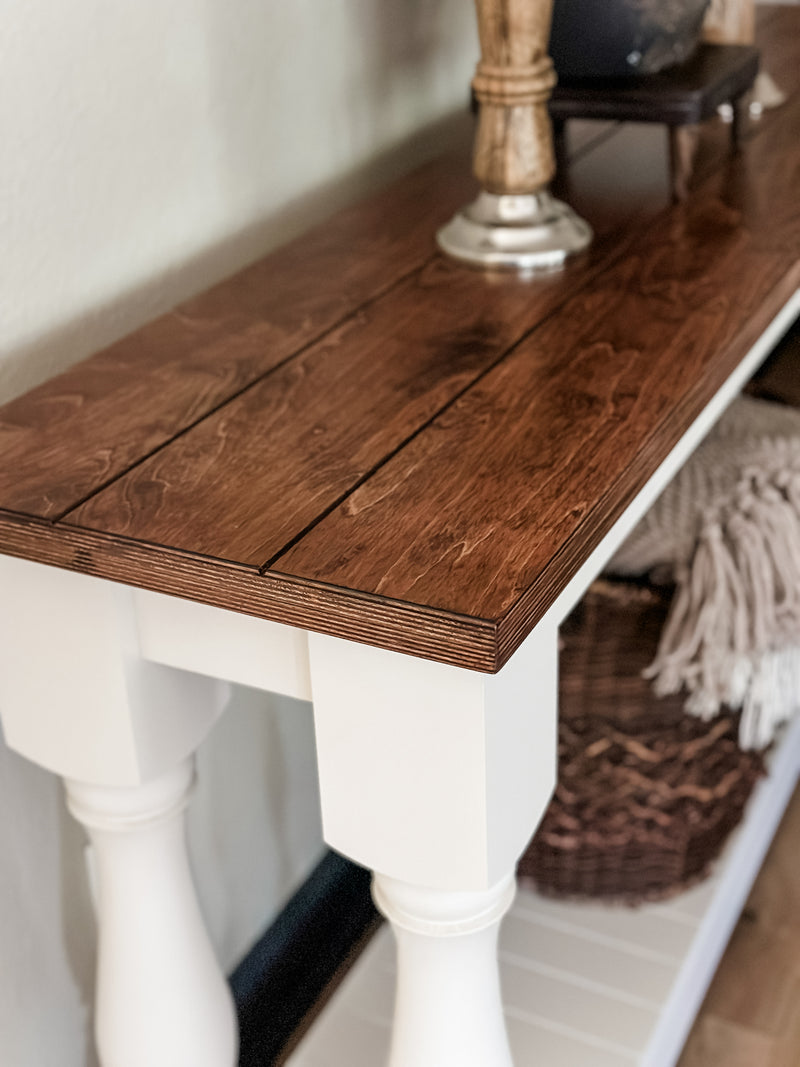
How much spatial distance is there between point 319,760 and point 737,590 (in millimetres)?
532

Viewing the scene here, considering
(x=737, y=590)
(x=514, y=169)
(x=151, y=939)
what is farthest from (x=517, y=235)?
(x=151, y=939)

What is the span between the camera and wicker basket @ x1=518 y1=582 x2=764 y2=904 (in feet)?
3.80

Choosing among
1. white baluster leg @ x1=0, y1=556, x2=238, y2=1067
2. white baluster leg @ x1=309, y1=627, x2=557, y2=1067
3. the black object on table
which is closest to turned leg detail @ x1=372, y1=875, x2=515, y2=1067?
white baluster leg @ x1=309, y1=627, x2=557, y2=1067

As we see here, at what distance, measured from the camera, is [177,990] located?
89cm

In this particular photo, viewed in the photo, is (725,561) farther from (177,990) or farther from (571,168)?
(177,990)

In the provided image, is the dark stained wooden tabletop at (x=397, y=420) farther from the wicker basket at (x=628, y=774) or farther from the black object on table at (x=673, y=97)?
the wicker basket at (x=628, y=774)

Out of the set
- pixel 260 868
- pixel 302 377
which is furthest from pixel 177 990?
pixel 302 377

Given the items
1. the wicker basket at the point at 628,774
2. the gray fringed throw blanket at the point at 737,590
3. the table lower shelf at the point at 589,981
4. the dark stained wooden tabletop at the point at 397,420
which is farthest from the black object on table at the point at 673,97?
the table lower shelf at the point at 589,981

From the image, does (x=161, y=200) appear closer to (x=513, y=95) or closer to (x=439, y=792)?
(x=513, y=95)

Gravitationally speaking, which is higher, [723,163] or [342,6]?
[342,6]

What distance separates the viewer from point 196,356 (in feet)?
2.75

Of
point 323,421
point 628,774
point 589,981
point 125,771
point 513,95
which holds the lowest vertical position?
point 589,981

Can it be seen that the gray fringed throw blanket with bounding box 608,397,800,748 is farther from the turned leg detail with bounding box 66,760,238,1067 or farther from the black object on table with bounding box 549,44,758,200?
the turned leg detail with bounding box 66,760,238,1067

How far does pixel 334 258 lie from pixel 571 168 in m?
0.35
